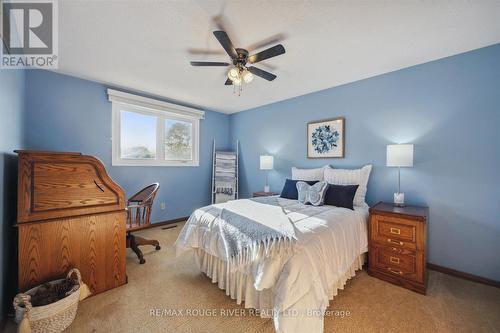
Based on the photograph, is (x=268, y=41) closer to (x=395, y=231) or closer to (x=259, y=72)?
(x=259, y=72)

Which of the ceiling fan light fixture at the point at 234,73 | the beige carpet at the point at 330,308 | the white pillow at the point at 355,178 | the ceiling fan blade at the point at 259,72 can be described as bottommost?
the beige carpet at the point at 330,308

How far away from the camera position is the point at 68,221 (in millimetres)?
1683

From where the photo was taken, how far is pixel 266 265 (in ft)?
4.54

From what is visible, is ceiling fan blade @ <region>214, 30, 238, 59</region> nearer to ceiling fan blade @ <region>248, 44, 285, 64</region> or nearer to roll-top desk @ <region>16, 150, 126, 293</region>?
ceiling fan blade @ <region>248, 44, 285, 64</region>

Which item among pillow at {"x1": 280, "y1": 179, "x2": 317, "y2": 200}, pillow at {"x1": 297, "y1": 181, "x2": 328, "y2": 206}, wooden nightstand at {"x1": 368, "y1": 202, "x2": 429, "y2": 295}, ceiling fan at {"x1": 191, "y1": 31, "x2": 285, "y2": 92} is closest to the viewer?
ceiling fan at {"x1": 191, "y1": 31, "x2": 285, "y2": 92}

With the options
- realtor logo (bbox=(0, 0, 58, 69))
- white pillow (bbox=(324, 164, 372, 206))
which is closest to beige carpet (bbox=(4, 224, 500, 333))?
white pillow (bbox=(324, 164, 372, 206))

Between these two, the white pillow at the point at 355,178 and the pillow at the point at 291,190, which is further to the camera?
the pillow at the point at 291,190

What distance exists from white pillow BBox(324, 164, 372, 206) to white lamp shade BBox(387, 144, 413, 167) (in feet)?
1.31

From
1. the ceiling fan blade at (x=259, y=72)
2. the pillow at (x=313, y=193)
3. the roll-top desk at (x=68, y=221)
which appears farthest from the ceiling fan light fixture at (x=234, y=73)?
the pillow at (x=313, y=193)

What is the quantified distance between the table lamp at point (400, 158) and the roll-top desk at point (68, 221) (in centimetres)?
306

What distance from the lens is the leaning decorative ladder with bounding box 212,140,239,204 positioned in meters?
4.54

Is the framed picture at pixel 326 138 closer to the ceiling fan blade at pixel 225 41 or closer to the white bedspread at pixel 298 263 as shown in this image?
the white bedspread at pixel 298 263

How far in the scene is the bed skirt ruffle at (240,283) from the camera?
150cm

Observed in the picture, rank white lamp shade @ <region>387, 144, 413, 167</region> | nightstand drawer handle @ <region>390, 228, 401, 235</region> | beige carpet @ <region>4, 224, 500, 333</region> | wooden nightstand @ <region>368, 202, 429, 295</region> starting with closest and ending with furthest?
beige carpet @ <region>4, 224, 500, 333</region> → wooden nightstand @ <region>368, 202, 429, 295</region> → nightstand drawer handle @ <region>390, 228, 401, 235</region> → white lamp shade @ <region>387, 144, 413, 167</region>
